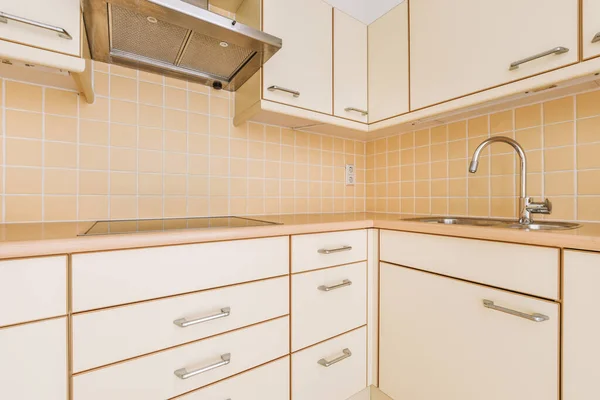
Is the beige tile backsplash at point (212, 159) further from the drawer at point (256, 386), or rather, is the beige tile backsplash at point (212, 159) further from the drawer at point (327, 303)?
the drawer at point (256, 386)

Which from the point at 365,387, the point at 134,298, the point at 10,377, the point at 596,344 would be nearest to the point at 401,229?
the point at 596,344

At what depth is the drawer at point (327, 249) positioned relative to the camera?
1082mm

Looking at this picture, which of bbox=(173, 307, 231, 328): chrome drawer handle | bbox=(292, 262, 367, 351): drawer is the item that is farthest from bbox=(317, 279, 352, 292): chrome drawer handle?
bbox=(173, 307, 231, 328): chrome drawer handle

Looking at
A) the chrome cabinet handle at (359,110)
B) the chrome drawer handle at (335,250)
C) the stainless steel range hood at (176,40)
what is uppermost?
the stainless steel range hood at (176,40)

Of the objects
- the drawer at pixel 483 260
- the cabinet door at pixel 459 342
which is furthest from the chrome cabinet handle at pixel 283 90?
the cabinet door at pixel 459 342

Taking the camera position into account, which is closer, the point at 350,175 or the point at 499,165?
the point at 499,165

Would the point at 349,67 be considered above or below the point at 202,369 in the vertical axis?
above

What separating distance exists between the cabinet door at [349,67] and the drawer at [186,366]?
3.48 ft

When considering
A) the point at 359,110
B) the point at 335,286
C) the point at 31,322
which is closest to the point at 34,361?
the point at 31,322

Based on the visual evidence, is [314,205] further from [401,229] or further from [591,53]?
[591,53]

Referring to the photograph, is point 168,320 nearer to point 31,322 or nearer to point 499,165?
point 31,322

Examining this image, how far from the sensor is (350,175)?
190 centimetres

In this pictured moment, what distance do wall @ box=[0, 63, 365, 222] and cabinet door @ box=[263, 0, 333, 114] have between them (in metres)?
0.32

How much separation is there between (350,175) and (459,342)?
1147 mm
